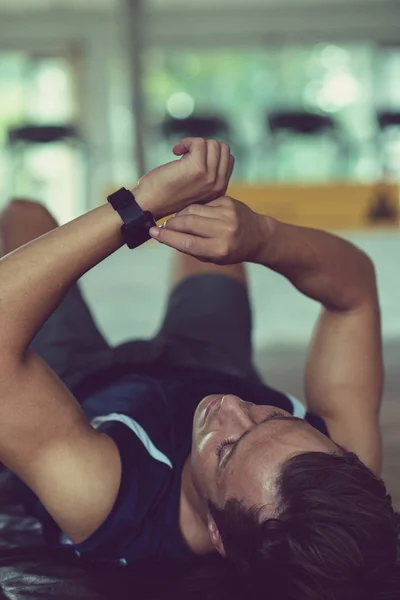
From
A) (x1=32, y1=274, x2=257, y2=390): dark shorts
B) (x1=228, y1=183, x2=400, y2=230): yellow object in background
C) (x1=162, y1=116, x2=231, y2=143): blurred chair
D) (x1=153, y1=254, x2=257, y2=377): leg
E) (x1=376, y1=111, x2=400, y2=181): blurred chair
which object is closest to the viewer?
(x1=32, y1=274, x2=257, y2=390): dark shorts

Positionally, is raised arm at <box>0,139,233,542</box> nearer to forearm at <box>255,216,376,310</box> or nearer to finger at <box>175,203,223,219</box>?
finger at <box>175,203,223,219</box>

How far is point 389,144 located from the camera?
8.27m

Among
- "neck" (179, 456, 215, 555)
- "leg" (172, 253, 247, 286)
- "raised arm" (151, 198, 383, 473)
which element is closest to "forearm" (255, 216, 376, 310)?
"raised arm" (151, 198, 383, 473)

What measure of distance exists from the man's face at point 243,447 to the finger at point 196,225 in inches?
7.9

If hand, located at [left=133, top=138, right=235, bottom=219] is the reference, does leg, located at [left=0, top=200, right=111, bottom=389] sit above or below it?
below

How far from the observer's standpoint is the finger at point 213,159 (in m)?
1.13

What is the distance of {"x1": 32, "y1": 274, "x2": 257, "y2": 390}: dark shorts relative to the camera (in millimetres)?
1441

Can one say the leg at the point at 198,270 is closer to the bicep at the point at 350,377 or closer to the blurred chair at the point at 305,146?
the bicep at the point at 350,377

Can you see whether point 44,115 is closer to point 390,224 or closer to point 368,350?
point 390,224

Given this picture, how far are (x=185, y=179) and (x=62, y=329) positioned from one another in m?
0.56

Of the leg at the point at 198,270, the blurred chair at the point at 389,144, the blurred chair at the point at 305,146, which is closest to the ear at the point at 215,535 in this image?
the leg at the point at 198,270

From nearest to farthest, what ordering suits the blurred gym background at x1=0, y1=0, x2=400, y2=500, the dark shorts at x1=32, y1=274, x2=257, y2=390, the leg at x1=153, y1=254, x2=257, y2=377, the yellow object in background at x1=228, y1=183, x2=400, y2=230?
the dark shorts at x1=32, y1=274, x2=257, y2=390 < the leg at x1=153, y1=254, x2=257, y2=377 < the yellow object in background at x1=228, y1=183, x2=400, y2=230 < the blurred gym background at x1=0, y1=0, x2=400, y2=500

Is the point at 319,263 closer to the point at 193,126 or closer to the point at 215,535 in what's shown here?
the point at 215,535

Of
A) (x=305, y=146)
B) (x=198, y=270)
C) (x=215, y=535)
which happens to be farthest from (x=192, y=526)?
(x=305, y=146)
